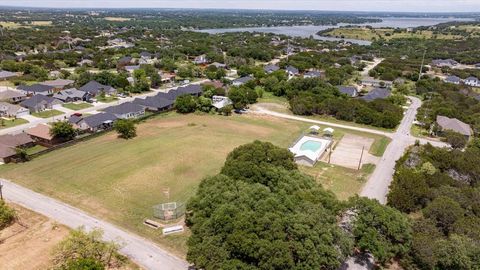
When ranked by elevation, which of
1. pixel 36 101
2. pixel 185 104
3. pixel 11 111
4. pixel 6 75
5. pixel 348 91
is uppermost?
pixel 6 75

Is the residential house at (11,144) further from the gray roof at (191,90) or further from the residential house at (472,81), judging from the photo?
the residential house at (472,81)

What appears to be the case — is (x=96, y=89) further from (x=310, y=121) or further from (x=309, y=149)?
(x=309, y=149)

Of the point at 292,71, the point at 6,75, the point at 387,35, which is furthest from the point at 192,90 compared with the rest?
the point at 387,35

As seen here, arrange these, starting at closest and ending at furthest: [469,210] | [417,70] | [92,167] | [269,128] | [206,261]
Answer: [206,261] → [469,210] → [92,167] → [269,128] → [417,70]

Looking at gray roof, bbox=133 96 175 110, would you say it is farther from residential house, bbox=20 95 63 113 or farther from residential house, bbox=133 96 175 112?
residential house, bbox=20 95 63 113

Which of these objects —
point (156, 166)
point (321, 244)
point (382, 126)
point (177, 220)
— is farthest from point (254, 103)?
point (321, 244)

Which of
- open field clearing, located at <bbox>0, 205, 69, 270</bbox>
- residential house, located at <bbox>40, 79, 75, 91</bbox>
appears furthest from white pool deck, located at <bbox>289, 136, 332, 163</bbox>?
residential house, located at <bbox>40, 79, 75, 91</bbox>

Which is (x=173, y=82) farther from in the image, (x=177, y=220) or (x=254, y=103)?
(x=177, y=220)
